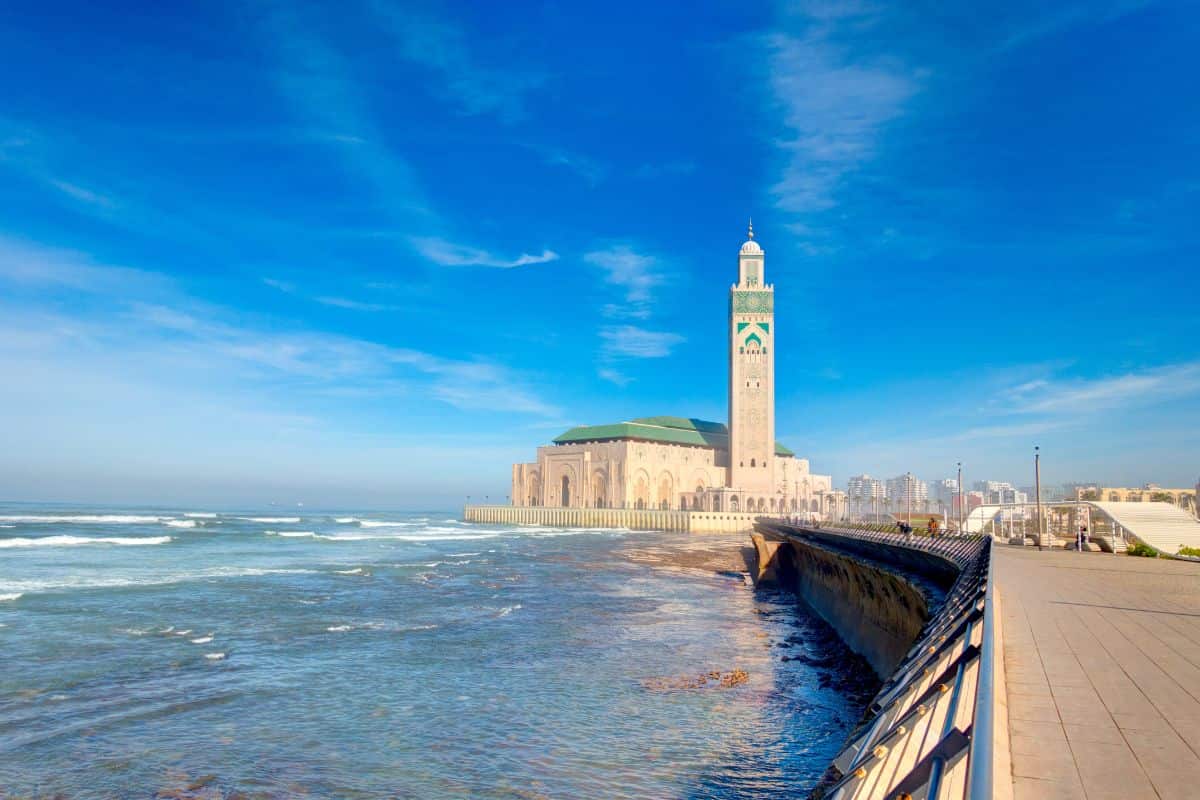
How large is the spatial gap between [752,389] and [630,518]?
79.9 ft

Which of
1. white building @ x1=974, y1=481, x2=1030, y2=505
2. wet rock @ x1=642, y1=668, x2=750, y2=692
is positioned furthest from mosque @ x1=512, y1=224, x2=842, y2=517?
wet rock @ x1=642, y1=668, x2=750, y2=692

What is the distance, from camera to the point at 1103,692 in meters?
6.58

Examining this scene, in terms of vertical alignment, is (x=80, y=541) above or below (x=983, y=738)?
below

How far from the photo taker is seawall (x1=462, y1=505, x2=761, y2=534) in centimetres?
9900

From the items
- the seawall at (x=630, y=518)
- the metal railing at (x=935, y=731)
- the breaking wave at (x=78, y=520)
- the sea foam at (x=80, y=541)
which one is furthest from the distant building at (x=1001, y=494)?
the breaking wave at (x=78, y=520)

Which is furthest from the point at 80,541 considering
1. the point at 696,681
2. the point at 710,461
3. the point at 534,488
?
the point at 710,461

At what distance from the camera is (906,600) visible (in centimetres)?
1759

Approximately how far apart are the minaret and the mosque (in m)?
0.14

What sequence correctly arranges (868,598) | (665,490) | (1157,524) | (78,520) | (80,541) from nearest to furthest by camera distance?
1. (868,598)
2. (1157,524)
3. (80,541)
4. (78,520)
5. (665,490)

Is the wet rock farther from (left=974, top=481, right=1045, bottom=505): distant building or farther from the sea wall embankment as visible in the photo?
(left=974, top=481, right=1045, bottom=505): distant building

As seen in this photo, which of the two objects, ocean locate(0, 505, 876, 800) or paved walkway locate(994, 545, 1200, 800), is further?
ocean locate(0, 505, 876, 800)

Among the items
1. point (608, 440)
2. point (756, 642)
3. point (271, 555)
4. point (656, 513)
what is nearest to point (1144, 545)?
point (756, 642)

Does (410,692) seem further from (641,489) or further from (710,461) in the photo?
(710,461)

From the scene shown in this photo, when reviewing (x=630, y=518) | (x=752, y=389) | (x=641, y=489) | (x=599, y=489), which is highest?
(x=752, y=389)
